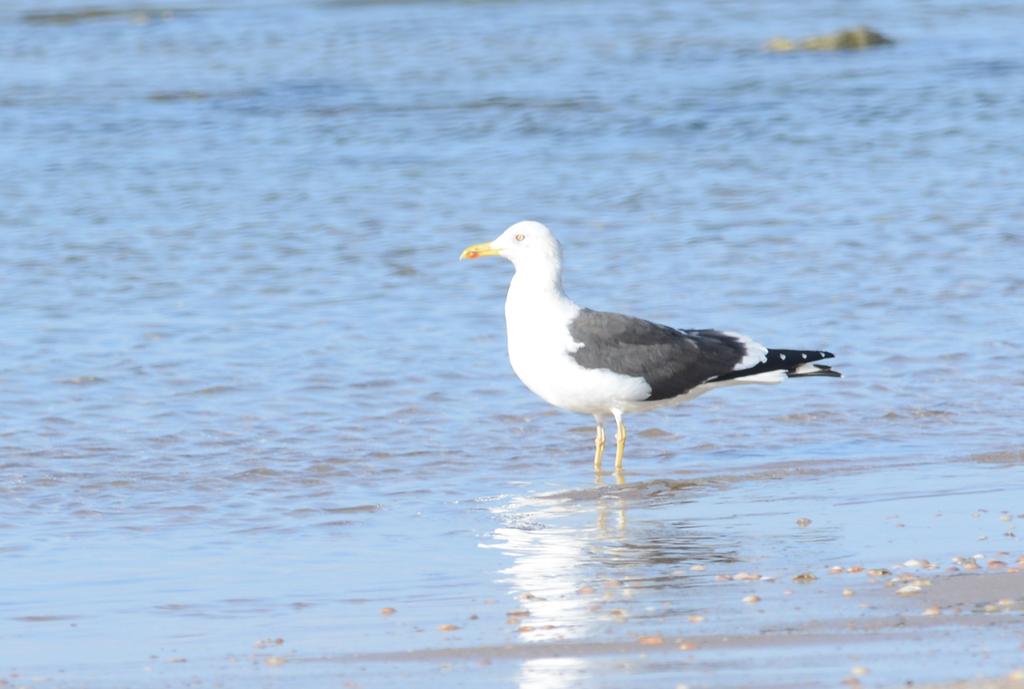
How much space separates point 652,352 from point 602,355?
10.4 inches

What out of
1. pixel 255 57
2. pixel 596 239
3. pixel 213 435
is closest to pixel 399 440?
pixel 213 435

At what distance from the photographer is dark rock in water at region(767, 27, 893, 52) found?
2531 cm

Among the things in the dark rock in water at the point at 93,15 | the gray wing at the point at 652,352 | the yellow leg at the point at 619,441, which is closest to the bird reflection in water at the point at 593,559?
the yellow leg at the point at 619,441

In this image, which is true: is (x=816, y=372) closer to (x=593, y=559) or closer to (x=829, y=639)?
(x=593, y=559)

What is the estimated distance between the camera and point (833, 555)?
552 centimetres

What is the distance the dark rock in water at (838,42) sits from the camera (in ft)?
83.0

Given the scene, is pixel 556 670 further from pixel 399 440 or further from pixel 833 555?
pixel 399 440

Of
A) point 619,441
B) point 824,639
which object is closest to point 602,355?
point 619,441

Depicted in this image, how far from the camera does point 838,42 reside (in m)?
25.3

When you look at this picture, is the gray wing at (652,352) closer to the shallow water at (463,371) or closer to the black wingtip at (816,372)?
the black wingtip at (816,372)

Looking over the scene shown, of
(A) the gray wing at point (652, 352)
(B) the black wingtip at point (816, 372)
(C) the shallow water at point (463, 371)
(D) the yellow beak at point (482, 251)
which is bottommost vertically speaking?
(C) the shallow water at point (463, 371)

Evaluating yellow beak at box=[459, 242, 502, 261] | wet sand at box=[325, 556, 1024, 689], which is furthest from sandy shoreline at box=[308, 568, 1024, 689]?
yellow beak at box=[459, 242, 502, 261]

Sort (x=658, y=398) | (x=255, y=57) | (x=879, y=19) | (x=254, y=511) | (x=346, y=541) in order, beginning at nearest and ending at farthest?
(x=346, y=541), (x=254, y=511), (x=658, y=398), (x=255, y=57), (x=879, y=19)

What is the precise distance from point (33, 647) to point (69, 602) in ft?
1.55
